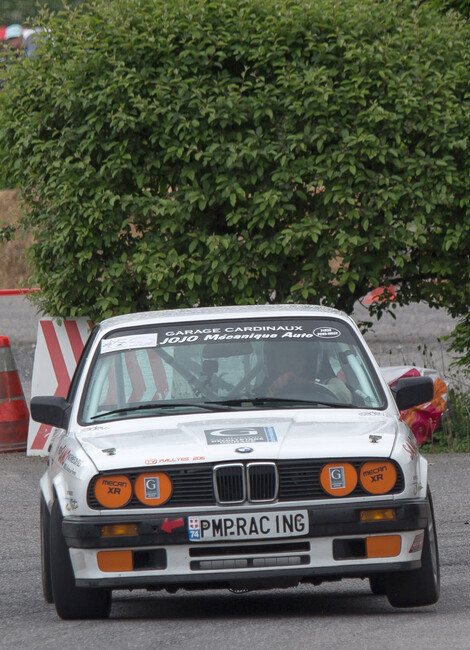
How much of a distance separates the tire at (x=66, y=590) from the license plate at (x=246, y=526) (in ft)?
2.14

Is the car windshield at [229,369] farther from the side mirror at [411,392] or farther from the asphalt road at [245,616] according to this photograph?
the asphalt road at [245,616]

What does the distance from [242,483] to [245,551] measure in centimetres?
30

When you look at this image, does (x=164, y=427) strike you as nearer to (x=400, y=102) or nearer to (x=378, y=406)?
(x=378, y=406)

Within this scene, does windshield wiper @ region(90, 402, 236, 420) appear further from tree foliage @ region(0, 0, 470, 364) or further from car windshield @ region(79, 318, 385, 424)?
tree foliage @ region(0, 0, 470, 364)

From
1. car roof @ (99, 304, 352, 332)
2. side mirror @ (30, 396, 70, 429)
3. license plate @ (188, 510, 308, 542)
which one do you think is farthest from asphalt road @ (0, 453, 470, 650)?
car roof @ (99, 304, 352, 332)

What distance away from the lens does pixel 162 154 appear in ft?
39.5

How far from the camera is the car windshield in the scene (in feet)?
22.7

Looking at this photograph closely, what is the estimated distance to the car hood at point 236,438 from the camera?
240 inches

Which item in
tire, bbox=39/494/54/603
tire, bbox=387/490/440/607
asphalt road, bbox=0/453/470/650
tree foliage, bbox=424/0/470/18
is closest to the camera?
asphalt road, bbox=0/453/470/650

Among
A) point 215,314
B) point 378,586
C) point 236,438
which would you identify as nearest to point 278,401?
point 236,438

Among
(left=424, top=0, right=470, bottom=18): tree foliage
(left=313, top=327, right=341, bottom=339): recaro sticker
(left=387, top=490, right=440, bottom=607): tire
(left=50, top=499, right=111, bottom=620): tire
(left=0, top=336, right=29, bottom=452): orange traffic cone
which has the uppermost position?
(left=424, top=0, right=470, bottom=18): tree foliage

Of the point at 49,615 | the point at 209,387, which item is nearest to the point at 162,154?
the point at 209,387

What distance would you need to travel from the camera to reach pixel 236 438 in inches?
244

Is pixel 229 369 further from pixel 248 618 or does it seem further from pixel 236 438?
pixel 248 618
